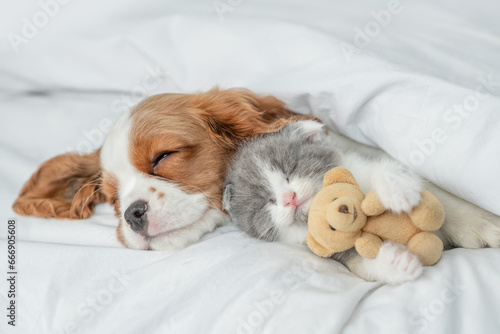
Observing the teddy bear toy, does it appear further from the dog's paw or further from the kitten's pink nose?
the kitten's pink nose

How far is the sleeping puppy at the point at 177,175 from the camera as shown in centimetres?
170

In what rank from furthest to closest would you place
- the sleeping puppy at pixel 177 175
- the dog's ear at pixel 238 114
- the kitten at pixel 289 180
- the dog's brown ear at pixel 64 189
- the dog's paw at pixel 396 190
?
the dog's brown ear at pixel 64 189 < the dog's ear at pixel 238 114 < the sleeping puppy at pixel 177 175 < the kitten at pixel 289 180 < the dog's paw at pixel 396 190

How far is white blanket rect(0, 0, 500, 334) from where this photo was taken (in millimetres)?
1312

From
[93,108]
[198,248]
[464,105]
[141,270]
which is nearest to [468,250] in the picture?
[464,105]

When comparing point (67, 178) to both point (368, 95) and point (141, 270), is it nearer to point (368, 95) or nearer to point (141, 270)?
point (141, 270)

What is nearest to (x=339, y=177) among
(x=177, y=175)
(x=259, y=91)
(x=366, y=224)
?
(x=366, y=224)

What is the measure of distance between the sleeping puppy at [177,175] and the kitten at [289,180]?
10 centimetres

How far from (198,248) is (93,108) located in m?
1.31

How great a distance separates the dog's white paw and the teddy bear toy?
0.07 ft

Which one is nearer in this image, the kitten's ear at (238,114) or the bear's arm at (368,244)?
the bear's arm at (368,244)

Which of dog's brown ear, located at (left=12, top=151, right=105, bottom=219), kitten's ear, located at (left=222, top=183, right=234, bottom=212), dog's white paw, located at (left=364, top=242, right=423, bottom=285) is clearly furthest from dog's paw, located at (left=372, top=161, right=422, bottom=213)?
dog's brown ear, located at (left=12, top=151, right=105, bottom=219)

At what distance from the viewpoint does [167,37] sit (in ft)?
7.86

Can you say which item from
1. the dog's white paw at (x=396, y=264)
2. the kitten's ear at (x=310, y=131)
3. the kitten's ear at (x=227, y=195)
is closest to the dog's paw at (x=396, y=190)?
the dog's white paw at (x=396, y=264)

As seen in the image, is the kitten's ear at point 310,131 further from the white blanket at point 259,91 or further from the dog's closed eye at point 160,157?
the dog's closed eye at point 160,157
